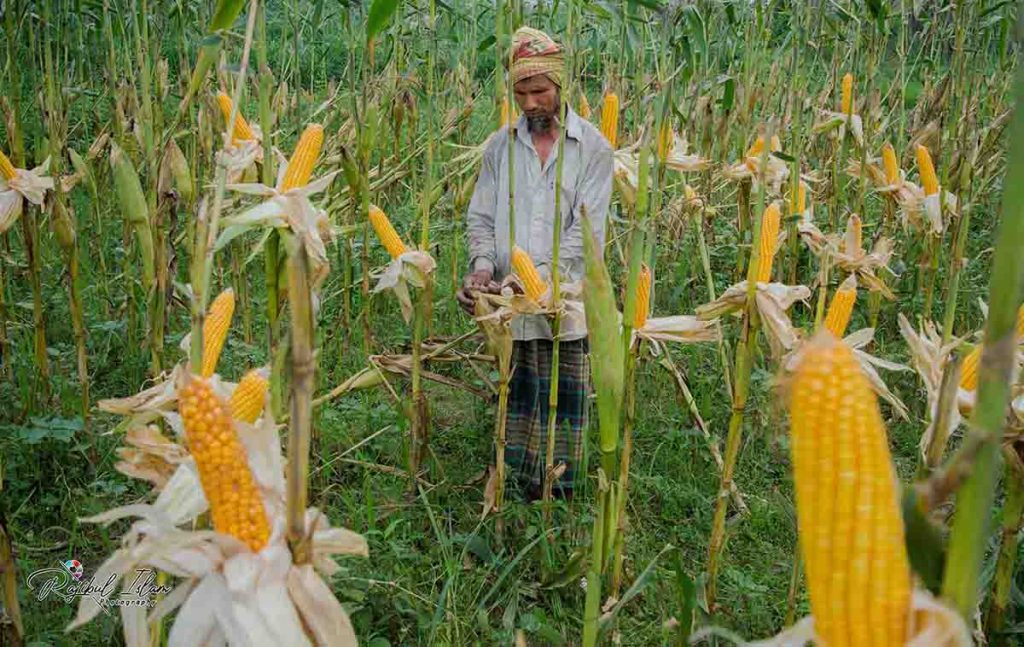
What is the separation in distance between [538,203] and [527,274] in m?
0.65

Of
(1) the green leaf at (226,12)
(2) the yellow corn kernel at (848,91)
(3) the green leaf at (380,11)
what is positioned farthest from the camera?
(2) the yellow corn kernel at (848,91)

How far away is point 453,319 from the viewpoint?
464 cm

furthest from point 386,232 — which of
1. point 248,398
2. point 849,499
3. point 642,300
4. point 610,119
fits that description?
point 849,499

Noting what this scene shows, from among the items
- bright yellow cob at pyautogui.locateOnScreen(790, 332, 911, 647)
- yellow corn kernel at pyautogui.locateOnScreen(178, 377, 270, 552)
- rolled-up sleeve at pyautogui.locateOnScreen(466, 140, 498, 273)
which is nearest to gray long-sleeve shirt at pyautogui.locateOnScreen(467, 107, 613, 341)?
rolled-up sleeve at pyautogui.locateOnScreen(466, 140, 498, 273)

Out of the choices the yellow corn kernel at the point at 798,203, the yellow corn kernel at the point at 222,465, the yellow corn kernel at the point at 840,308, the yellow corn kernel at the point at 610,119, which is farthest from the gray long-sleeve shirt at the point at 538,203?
the yellow corn kernel at the point at 222,465

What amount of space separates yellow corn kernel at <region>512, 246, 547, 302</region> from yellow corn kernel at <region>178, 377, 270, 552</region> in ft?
5.83

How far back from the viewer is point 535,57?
126 inches

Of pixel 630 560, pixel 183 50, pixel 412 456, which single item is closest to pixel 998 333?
pixel 630 560

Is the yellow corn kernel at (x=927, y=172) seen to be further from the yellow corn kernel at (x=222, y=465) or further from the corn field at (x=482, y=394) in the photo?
the yellow corn kernel at (x=222, y=465)

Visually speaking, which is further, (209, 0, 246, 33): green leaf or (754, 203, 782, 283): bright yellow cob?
(754, 203, 782, 283): bright yellow cob

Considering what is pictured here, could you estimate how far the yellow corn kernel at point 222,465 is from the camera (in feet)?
3.28

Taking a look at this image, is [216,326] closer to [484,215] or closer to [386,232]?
[386,232]

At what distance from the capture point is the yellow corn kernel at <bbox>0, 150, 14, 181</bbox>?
2.86m

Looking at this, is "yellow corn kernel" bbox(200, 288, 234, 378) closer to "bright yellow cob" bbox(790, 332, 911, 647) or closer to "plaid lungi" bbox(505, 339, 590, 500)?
"bright yellow cob" bbox(790, 332, 911, 647)
